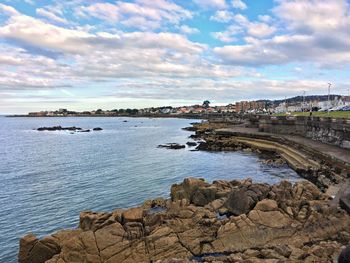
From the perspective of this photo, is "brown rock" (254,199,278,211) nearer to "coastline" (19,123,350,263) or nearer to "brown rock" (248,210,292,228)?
"coastline" (19,123,350,263)

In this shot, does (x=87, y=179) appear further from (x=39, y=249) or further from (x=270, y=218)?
(x=270, y=218)

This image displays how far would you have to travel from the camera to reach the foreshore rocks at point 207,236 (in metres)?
12.2

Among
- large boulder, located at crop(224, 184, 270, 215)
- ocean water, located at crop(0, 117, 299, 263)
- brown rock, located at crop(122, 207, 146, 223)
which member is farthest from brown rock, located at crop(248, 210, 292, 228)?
ocean water, located at crop(0, 117, 299, 263)

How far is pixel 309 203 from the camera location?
15609 mm

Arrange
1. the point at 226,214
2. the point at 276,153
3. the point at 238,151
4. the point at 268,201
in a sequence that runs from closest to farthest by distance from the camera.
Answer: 1. the point at 268,201
2. the point at 226,214
3. the point at 276,153
4. the point at 238,151

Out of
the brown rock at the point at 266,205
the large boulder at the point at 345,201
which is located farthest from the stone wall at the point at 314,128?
the brown rock at the point at 266,205

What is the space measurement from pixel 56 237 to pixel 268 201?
827cm

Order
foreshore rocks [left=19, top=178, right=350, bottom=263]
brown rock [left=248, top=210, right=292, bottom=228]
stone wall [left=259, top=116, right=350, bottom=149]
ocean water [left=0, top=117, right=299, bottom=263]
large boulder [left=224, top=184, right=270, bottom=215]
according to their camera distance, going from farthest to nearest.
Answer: stone wall [left=259, top=116, right=350, bottom=149] < ocean water [left=0, top=117, right=299, bottom=263] < large boulder [left=224, top=184, right=270, bottom=215] < brown rock [left=248, top=210, right=292, bottom=228] < foreshore rocks [left=19, top=178, right=350, bottom=263]

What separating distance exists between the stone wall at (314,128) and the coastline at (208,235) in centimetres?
1732

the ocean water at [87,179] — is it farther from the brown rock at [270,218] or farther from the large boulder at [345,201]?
the large boulder at [345,201]

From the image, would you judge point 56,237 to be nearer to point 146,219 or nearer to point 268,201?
point 146,219

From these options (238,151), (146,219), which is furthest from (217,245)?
(238,151)

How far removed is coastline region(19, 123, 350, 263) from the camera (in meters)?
12.2

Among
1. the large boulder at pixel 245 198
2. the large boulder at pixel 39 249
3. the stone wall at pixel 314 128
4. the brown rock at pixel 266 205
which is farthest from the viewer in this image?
the stone wall at pixel 314 128
